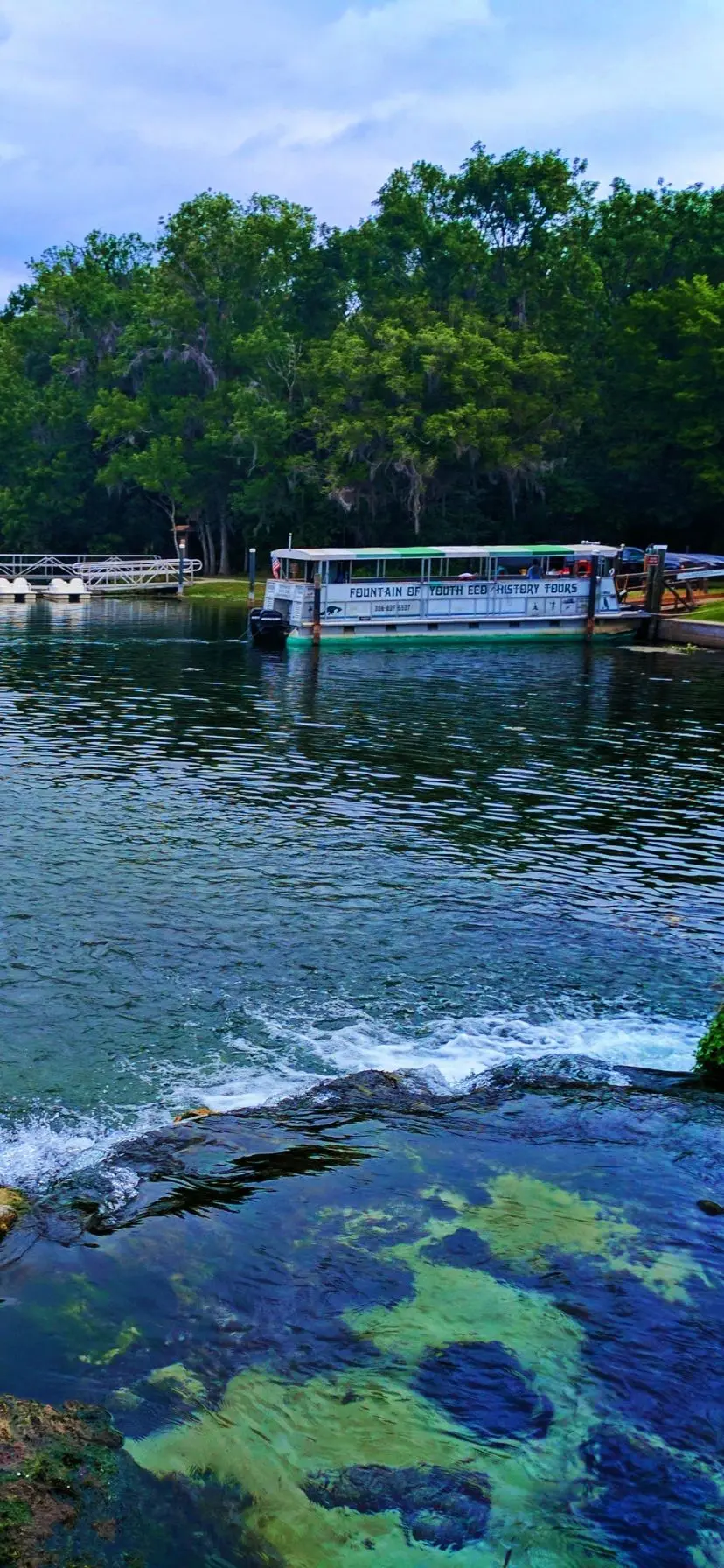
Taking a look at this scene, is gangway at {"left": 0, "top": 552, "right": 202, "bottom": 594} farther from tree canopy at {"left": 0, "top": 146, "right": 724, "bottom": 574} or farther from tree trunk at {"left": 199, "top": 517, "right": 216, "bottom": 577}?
tree canopy at {"left": 0, "top": 146, "right": 724, "bottom": 574}

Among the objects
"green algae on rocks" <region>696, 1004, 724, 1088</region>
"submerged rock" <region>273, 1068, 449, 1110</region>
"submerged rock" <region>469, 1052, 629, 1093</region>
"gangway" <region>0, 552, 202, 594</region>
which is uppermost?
"gangway" <region>0, 552, 202, 594</region>

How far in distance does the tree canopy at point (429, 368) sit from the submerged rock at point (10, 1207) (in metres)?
68.2

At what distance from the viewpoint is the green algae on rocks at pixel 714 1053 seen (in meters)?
12.8

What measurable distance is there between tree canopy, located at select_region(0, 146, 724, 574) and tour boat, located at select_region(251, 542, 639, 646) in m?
16.4

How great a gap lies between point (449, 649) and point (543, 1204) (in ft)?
158

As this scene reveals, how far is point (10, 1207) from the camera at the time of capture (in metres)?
9.97

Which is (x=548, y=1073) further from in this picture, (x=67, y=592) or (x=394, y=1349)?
(x=67, y=592)

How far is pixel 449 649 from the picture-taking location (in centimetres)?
5731

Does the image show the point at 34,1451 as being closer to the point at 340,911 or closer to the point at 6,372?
the point at 340,911

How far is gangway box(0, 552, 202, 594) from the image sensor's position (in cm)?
8594

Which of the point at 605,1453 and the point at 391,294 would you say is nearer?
the point at 605,1453

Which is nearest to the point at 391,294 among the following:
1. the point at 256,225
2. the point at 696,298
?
the point at 256,225

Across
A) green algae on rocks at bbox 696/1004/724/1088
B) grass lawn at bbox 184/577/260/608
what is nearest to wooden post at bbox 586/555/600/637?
grass lawn at bbox 184/577/260/608

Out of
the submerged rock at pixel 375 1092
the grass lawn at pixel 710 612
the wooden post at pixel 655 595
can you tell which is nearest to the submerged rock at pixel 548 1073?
the submerged rock at pixel 375 1092
